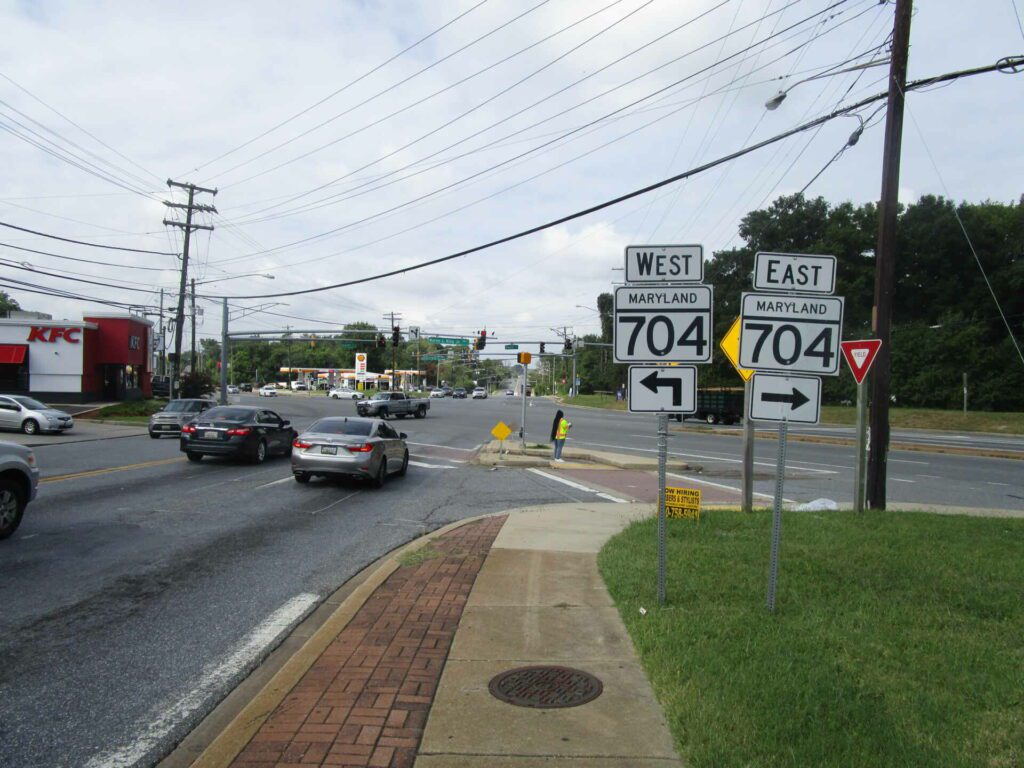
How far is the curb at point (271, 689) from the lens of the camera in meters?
3.93

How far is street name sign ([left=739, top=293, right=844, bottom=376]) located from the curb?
3.85m

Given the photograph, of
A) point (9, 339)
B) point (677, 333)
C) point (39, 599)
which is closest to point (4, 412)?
point (9, 339)

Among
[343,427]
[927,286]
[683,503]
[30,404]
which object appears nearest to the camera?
[683,503]

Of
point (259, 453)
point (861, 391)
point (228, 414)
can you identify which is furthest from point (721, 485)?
point (228, 414)

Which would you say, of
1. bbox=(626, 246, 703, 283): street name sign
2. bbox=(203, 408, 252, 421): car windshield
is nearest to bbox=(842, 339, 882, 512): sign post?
bbox=(626, 246, 703, 283): street name sign

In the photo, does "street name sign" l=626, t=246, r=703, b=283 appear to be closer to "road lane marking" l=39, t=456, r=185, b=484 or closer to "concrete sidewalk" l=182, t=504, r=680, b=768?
"concrete sidewalk" l=182, t=504, r=680, b=768

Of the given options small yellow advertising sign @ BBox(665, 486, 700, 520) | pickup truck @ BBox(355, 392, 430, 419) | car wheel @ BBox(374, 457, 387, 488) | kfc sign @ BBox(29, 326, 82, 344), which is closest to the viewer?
small yellow advertising sign @ BBox(665, 486, 700, 520)

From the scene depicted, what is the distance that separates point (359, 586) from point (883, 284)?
900cm

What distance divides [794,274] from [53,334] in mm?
49315

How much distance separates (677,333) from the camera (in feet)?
20.3

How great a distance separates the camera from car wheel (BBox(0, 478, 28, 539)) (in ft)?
29.5

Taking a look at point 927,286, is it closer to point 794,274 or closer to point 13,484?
point 794,274

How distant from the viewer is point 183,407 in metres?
28.4

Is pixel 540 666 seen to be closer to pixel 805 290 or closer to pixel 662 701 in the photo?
pixel 662 701
